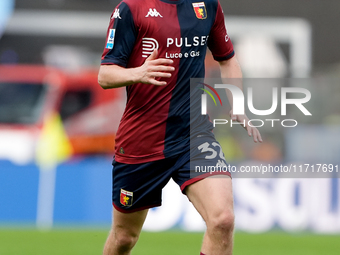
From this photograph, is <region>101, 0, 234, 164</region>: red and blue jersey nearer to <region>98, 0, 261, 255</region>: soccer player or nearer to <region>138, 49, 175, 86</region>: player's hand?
<region>98, 0, 261, 255</region>: soccer player

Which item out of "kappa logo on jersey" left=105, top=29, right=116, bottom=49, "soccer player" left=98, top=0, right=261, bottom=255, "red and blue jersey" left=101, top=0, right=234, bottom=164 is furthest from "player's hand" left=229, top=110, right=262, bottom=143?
"kappa logo on jersey" left=105, top=29, right=116, bottom=49

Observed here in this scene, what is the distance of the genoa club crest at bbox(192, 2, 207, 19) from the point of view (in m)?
4.79

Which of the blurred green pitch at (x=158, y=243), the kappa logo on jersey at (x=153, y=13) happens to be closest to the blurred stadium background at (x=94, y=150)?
the blurred green pitch at (x=158, y=243)

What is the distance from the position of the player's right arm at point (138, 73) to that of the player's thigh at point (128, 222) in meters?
1.01

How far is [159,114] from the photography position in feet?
15.6

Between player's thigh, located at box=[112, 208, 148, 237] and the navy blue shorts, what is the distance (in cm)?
6

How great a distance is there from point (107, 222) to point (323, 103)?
5.46m

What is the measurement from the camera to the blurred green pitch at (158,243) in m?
7.92

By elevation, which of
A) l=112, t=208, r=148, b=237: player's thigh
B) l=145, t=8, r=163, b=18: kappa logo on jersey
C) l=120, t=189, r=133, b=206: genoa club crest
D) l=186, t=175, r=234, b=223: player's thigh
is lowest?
l=112, t=208, r=148, b=237: player's thigh

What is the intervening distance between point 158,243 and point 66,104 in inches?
259

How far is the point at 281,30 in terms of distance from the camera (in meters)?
21.7

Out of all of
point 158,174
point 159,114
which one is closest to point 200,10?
point 159,114

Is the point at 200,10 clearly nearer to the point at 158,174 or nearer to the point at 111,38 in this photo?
the point at 111,38

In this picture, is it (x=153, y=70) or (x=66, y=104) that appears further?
(x=66, y=104)
